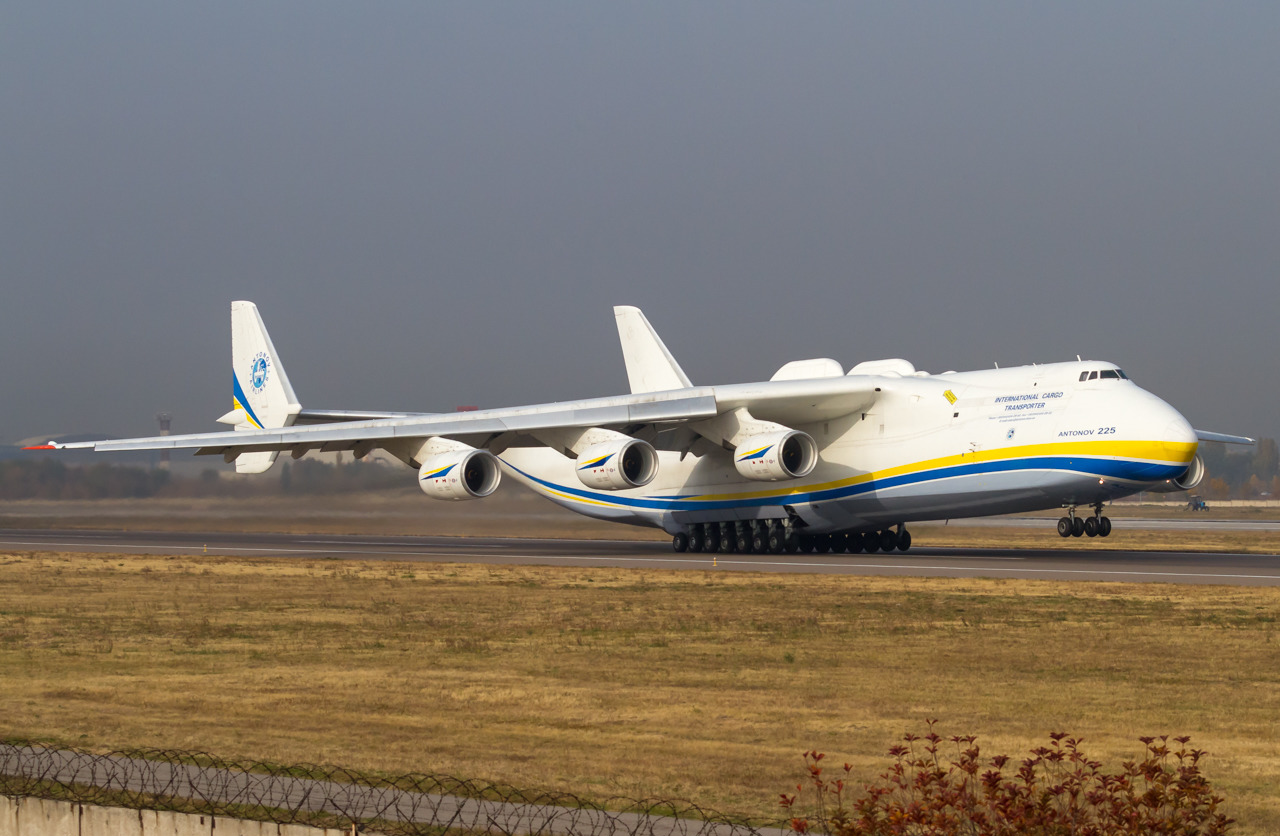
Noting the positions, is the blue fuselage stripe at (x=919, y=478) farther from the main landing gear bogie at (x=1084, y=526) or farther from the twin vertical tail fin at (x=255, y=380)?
the twin vertical tail fin at (x=255, y=380)

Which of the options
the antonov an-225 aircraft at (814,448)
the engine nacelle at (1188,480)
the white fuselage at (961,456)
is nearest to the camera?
the white fuselage at (961,456)

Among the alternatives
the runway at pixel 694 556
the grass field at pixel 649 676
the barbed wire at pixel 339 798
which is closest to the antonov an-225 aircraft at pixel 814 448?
the runway at pixel 694 556

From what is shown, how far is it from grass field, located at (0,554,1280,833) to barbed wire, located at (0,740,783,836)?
1.51 feet

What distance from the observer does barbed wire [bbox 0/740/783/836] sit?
20.8 ft

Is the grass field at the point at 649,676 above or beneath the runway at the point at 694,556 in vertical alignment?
above

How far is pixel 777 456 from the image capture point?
89.7 ft

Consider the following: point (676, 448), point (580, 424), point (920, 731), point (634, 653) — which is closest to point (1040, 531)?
point (676, 448)

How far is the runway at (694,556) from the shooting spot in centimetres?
2272

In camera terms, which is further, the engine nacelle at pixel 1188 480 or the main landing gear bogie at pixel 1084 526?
the engine nacelle at pixel 1188 480

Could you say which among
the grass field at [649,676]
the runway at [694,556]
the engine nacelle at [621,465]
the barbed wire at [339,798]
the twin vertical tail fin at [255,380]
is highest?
the twin vertical tail fin at [255,380]

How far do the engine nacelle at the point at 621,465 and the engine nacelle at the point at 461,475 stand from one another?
84.8 inches

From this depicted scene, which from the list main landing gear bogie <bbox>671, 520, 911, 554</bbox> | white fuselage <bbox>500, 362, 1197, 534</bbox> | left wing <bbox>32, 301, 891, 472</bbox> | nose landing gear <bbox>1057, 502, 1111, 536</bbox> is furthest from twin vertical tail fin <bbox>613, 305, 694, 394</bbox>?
A: nose landing gear <bbox>1057, 502, 1111, 536</bbox>

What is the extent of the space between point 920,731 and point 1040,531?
1560 inches

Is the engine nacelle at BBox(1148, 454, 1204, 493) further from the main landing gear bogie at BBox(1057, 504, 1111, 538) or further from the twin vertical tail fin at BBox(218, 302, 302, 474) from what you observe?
the twin vertical tail fin at BBox(218, 302, 302, 474)
